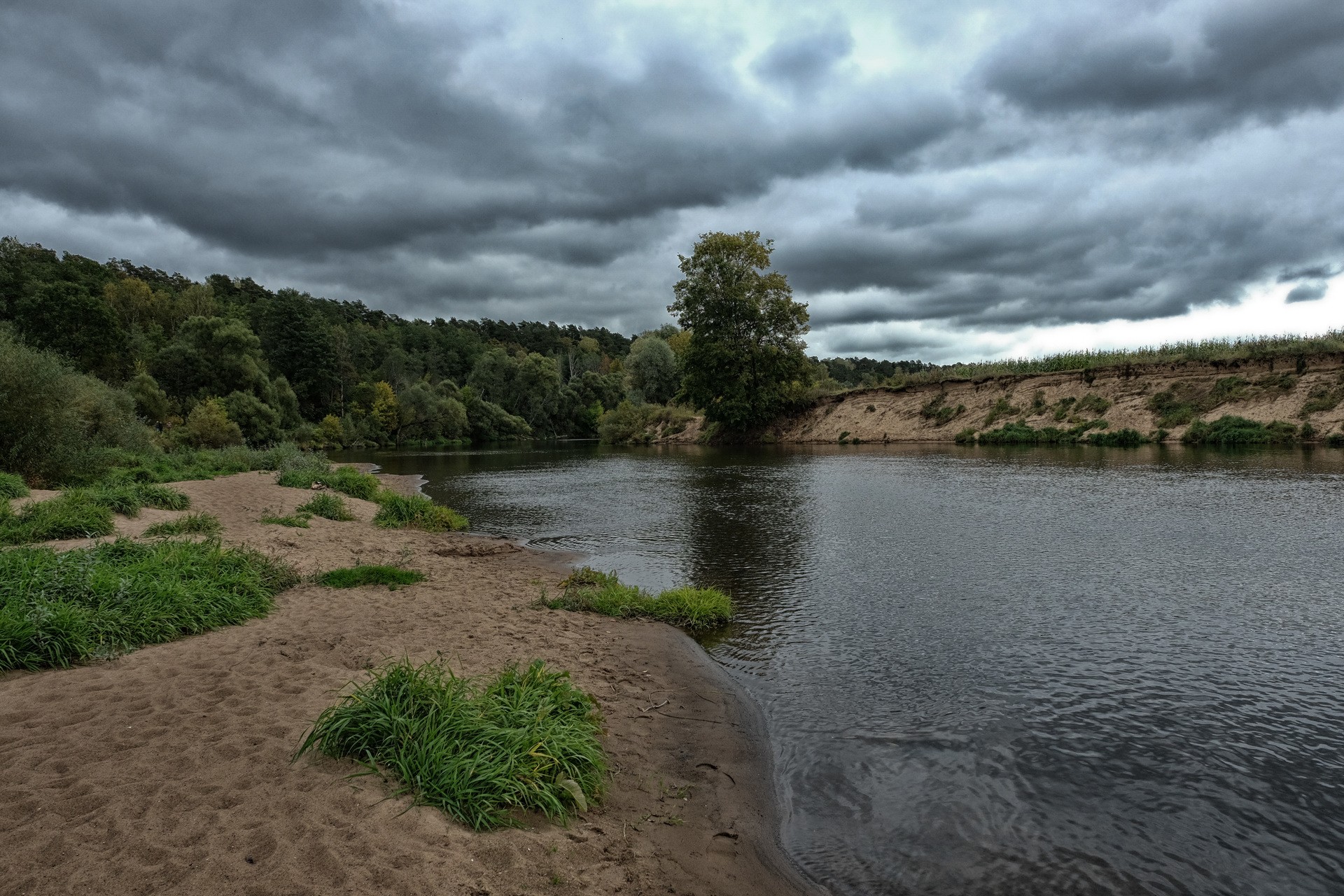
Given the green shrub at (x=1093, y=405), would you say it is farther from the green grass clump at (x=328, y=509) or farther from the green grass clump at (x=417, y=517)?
the green grass clump at (x=328, y=509)

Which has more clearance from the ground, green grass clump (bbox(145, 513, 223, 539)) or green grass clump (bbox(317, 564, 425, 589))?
green grass clump (bbox(145, 513, 223, 539))

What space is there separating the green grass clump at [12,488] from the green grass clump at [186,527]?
3.84 metres

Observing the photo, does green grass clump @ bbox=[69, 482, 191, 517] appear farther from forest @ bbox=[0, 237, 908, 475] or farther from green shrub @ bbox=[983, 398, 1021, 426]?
green shrub @ bbox=[983, 398, 1021, 426]

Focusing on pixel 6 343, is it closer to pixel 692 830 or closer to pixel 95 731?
pixel 95 731

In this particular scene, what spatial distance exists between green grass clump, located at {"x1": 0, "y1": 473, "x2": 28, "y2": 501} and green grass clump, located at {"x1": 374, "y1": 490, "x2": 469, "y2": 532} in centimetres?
675

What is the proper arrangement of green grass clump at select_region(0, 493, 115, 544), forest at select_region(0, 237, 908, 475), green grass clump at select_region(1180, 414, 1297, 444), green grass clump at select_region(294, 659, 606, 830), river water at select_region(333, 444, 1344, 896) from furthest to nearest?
green grass clump at select_region(1180, 414, 1297, 444)
forest at select_region(0, 237, 908, 475)
green grass clump at select_region(0, 493, 115, 544)
river water at select_region(333, 444, 1344, 896)
green grass clump at select_region(294, 659, 606, 830)

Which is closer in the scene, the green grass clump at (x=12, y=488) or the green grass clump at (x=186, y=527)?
the green grass clump at (x=186, y=527)

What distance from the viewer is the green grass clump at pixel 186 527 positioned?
11070mm

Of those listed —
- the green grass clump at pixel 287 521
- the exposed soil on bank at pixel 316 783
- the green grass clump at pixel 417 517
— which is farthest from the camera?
the green grass clump at pixel 417 517

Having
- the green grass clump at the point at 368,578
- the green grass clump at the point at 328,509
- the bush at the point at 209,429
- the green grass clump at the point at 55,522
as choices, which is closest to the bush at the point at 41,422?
the green grass clump at the point at 328,509

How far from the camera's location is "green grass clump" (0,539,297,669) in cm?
615

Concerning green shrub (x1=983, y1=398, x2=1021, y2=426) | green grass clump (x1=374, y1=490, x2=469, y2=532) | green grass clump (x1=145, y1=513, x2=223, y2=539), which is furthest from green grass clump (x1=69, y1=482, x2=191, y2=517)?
green shrub (x1=983, y1=398, x2=1021, y2=426)

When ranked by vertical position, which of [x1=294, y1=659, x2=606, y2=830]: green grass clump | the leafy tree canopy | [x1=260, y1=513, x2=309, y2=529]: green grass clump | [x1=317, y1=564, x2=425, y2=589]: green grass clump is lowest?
[x1=317, y1=564, x2=425, y2=589]: green grass clump

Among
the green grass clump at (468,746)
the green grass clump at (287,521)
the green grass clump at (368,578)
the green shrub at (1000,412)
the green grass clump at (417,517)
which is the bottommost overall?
the green grass clump at (417,517)
